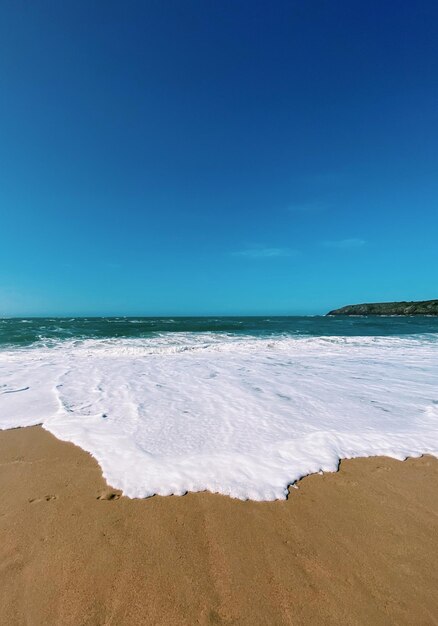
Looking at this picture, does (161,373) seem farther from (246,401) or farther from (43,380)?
(246,401)

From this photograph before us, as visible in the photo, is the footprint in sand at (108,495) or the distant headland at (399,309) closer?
the footprint in sand at (108,495)

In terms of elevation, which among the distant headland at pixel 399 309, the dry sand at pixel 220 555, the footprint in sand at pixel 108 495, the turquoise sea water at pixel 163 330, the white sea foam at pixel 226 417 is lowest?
the dry sand at pixel 220 555

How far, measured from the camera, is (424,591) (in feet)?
6.63

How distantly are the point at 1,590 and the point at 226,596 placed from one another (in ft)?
4.79

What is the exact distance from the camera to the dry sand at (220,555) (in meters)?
1.89

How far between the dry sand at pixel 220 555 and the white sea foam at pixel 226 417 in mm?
316

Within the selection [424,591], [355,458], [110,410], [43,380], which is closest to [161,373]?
[43,380]

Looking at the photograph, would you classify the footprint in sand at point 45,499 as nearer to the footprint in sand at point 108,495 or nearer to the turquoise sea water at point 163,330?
the footprint in sand at point 108,495

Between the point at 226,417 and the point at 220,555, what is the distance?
2913 mm

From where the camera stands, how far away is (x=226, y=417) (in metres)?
5.20

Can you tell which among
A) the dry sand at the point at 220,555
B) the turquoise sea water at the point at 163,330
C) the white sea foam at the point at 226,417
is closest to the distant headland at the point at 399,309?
the turquoise sea water at the point at 163,330

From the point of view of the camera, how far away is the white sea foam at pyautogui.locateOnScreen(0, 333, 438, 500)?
349 centimetres

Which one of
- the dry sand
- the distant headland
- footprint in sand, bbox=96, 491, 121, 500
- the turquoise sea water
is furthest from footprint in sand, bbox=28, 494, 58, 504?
the distant headland

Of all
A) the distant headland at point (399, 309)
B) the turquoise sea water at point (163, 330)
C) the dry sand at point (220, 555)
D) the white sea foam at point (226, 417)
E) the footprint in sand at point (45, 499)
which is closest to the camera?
the dry sand at point (220, 555)
